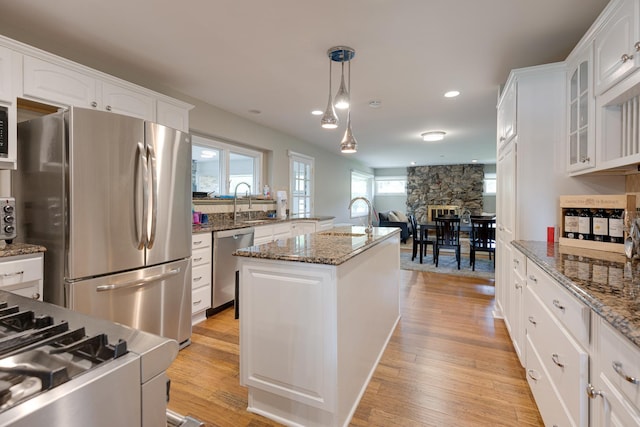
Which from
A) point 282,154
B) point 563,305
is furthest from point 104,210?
point 282,154

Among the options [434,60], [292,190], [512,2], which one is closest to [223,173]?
[292,190]

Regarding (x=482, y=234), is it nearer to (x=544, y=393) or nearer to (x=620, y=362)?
(x=544, y=393)

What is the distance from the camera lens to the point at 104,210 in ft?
6.66

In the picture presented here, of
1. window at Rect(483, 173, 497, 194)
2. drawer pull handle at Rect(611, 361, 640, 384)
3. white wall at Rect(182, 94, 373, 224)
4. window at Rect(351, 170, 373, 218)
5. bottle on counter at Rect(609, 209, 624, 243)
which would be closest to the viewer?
drawer pull handle at Rect(611, 361, 640, 384)

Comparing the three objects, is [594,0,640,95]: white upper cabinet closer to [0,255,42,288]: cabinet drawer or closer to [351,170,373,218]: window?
[0,255,42,288]: cabinet drawer

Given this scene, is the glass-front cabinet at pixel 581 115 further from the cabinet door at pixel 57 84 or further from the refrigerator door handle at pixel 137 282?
the cabinet door at pixel 57 84

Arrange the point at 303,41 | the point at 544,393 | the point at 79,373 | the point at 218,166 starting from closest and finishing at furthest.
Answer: the point at 79,373 → the point at 544,393 → the point at 303,41 → the point at 218,166

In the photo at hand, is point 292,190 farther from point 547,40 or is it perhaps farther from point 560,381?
point 560,381

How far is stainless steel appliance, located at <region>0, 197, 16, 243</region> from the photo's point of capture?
180 centimetres

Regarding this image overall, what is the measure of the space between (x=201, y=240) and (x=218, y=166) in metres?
1.63

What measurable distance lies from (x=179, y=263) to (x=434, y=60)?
2688 millimetres

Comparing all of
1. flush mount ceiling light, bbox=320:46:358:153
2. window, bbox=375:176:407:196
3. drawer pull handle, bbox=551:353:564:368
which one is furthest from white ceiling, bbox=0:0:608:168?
window, bbox=375:176:407:196

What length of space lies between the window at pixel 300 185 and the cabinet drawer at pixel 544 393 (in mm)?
4175

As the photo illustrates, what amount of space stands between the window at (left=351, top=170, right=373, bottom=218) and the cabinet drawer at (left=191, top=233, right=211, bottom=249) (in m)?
6.29
